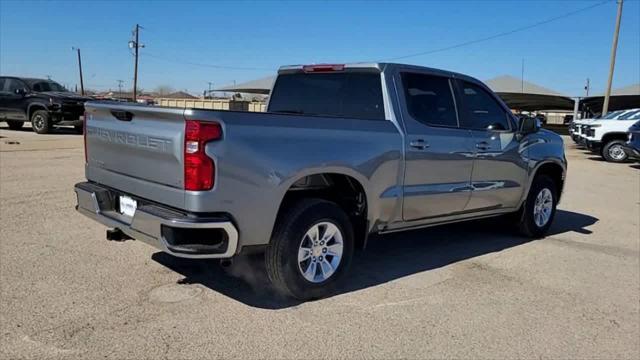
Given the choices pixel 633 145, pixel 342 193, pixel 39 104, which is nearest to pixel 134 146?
pixel 342 193

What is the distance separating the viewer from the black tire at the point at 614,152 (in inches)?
725

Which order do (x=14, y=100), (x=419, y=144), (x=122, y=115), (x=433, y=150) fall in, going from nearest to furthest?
(x=122, y=115)
(x=419, y=144)
(x=433, y=150)
(x=14, y=100)

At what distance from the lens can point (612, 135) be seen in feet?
61.4

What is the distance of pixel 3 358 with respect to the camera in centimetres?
315

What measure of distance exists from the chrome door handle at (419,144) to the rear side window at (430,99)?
0.22 metres

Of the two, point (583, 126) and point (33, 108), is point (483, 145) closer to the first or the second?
point (33, 108)

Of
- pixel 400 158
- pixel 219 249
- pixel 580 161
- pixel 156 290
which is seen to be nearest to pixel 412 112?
pixel 400 158

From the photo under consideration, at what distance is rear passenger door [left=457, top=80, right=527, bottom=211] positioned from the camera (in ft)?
18.6

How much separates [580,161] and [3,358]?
18913mm

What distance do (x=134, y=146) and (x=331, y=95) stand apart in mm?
2000

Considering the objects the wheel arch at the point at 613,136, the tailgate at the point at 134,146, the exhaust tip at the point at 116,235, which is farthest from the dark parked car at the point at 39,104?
the wheel arch at the point at 613,136

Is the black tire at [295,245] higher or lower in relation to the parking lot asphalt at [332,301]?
higher

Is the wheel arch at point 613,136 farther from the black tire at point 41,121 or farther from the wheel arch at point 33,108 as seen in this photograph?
the wheel arch at point 33,108

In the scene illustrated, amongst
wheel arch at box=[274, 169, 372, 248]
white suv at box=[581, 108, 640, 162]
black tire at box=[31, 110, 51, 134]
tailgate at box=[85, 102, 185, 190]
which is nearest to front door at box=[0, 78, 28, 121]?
black tire at box=[31, 110, 51, 134]
